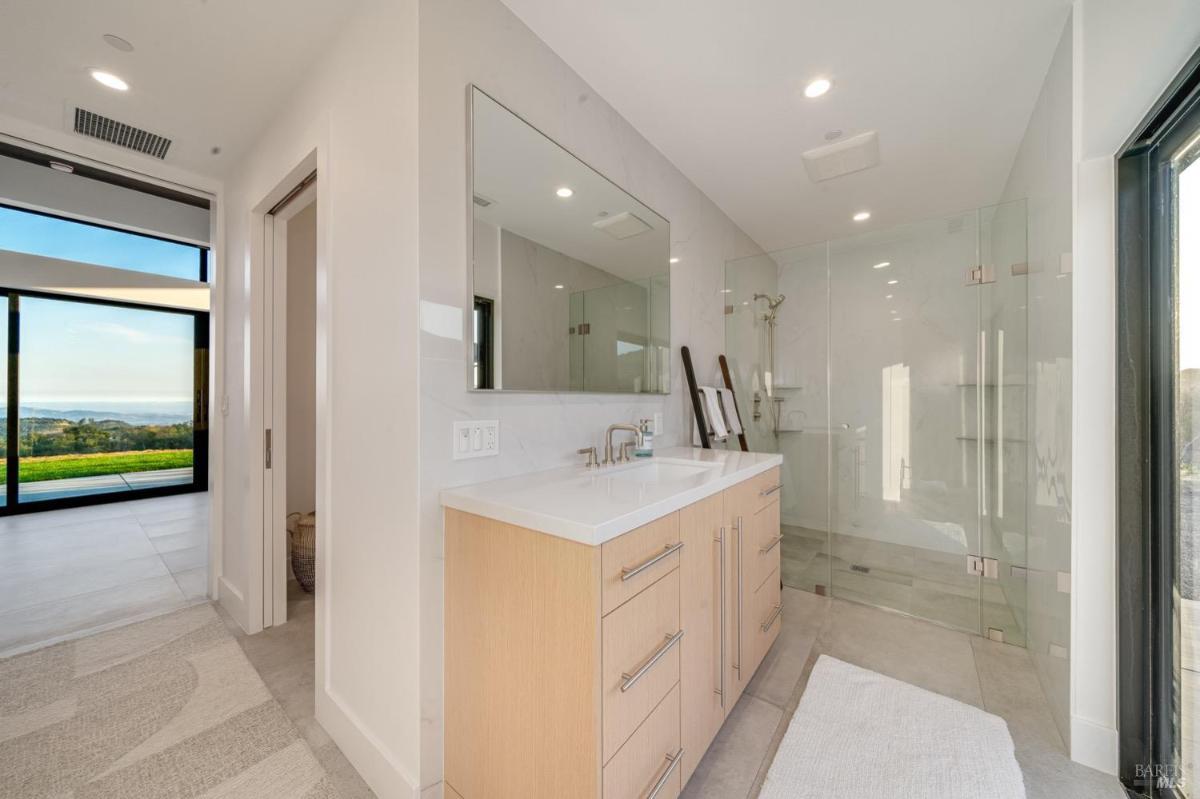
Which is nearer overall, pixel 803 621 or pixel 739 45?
pixel 739 45

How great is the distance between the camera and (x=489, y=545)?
3.59 ft

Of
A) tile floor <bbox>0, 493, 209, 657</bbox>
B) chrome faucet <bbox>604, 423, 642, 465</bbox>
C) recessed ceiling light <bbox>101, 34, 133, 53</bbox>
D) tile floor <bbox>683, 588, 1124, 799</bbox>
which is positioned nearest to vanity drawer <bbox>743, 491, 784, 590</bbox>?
tile floor <bbox>683, 588, 1124, 799</bbox>

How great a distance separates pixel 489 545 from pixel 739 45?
1.96 m

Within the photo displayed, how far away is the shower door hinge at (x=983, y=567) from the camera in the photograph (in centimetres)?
238

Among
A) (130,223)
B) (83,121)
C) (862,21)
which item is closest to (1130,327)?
(862,21)

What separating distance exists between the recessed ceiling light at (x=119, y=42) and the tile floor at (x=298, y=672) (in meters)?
2.22

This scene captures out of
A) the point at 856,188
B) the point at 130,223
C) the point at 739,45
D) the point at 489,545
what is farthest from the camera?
the point at 130,223

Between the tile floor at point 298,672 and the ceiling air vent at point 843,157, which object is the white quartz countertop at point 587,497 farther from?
the ceiling air vent at point 843,157

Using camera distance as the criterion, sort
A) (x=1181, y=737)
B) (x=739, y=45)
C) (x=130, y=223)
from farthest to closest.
Answer: (x=130, y=223), (x=739, y=45), (x=1181, y=737)

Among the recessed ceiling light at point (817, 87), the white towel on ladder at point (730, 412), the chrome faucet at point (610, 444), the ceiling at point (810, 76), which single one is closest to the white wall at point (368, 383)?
A: the ceiling at point (810, 76)

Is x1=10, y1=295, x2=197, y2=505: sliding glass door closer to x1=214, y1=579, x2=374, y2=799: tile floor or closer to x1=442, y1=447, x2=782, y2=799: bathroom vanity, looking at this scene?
x1=214, y1=579, x2=374, y2=799: tile floor

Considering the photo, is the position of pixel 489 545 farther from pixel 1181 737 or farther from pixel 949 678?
pixel 949 678

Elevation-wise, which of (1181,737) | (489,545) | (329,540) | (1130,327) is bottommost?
(1181,737)

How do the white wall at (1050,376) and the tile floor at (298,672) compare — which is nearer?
the tile floor at (298,672)
